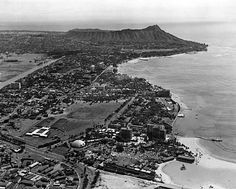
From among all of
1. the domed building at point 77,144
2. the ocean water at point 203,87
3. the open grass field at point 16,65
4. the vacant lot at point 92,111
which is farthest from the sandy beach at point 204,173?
the open grass field at point 16,65

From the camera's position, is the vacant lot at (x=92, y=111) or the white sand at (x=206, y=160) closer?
the white sand at (x=206, y=160)

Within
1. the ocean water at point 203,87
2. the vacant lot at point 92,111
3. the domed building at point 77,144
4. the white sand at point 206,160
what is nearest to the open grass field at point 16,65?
the ocean water at point 203,87

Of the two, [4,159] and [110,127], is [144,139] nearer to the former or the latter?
[110,127]

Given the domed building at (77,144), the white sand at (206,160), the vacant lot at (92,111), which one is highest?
the vacant lot at (92,111)

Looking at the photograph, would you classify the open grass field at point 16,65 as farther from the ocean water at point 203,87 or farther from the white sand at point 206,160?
the white sand at point 206,160

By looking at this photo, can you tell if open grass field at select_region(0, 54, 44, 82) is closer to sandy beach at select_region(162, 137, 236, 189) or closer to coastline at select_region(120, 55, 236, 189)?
coastline at select_region(120, 55, 236, 189)

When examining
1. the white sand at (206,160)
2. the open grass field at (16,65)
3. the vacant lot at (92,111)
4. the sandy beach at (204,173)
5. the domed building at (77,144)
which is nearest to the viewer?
the sandy beach at (204,173)

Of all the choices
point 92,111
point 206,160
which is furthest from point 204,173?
point 92,111

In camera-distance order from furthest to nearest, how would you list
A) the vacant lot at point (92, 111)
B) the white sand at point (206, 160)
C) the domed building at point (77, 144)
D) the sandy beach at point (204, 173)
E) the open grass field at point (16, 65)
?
the open grass field at point (16, 65)
the vacant lot at point (92, 111)
the domed building at point (77, 144)
the white sand at point (206, 160)
the sandy beach at point (204, 173)

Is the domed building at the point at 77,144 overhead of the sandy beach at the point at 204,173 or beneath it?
overhead

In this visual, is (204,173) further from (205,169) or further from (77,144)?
(77,144)

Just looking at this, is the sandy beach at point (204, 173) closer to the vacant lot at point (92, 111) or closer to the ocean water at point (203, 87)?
the ocean water at point (203, 87)
